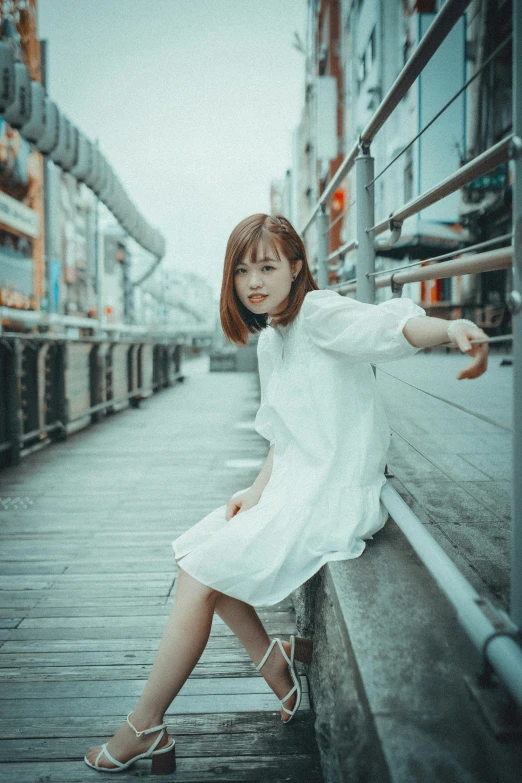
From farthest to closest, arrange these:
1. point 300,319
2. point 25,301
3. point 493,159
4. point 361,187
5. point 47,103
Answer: point 25,301 → point 47,103 → point 361,187 → point 300,319 → point 493,159

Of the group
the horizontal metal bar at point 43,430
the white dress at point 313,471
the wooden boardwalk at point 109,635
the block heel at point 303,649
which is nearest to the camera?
the white dress at point 313,471

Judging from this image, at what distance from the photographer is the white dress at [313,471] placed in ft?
4.47

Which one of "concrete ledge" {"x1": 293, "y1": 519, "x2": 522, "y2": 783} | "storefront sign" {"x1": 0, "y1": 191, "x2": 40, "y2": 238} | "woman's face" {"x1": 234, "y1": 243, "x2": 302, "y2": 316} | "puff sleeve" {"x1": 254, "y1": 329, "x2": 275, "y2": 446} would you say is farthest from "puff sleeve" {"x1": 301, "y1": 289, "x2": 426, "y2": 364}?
"storefront sign" {"x1": 0, "y1": 191, "x2": 40, "y2": 238}

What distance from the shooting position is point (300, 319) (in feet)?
5.01

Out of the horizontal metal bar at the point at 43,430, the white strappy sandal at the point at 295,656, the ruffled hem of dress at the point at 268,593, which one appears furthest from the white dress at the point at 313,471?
the horizontal metal bar at the point at 43,430

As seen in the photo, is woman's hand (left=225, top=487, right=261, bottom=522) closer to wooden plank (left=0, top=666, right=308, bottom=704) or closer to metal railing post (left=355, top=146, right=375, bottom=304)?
wooden plank (left=0, top=666, right=308, bottom=704)

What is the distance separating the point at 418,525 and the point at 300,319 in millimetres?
561

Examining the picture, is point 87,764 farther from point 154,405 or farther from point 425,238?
point 425,238

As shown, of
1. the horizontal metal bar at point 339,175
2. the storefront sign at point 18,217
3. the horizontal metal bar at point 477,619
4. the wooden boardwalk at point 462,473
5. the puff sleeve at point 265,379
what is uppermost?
the storefront sign at point 18,217

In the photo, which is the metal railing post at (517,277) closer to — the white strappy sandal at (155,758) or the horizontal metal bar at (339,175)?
the white strappy sandal at (155,758)

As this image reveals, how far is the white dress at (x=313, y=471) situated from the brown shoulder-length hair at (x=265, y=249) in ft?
0.19

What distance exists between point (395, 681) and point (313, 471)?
538 millimetres

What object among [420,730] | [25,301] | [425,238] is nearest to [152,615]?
[420,730]

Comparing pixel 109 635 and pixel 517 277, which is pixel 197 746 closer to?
pixel 109 635
